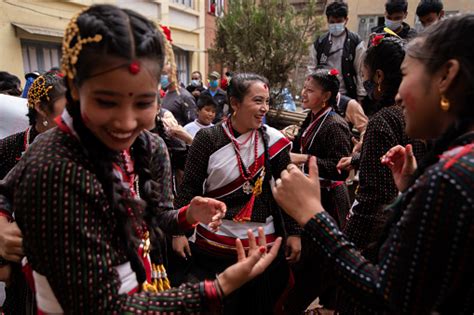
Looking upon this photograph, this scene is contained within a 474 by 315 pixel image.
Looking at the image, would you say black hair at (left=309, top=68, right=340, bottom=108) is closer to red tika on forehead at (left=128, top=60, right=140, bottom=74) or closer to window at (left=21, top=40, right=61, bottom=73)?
red tika on forehead at (left=128, top=60, right=140, bottom=74)

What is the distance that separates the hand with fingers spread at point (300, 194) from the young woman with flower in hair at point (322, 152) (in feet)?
5.18

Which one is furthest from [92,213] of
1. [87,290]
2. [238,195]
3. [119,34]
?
[238,195]

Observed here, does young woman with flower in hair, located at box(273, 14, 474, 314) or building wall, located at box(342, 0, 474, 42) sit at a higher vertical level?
building wall, located at box(342, 0, 474, 42)

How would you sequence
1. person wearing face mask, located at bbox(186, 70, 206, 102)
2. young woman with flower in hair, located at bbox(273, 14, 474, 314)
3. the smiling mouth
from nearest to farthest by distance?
young woman with flower in hair, located at bbox(273, 14, 474, 314), the smiling mouth, person wearing face mask, located at bbox(186, 70, 206, 102)

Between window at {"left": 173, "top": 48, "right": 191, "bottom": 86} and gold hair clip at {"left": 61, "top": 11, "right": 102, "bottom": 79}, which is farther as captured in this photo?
window at {"left": 173, "top": 48, "right": 191, "bottom": 86}

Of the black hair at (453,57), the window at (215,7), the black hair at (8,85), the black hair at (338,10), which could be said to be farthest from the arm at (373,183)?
the window at (215,7)

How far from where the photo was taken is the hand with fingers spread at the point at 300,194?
1.27m

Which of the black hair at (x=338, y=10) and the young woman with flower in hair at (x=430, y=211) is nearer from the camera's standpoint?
the young woman with flower in hair at (x=430, y=211)

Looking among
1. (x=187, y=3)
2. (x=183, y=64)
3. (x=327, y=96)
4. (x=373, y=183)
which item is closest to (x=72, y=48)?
(x=373, y=183)

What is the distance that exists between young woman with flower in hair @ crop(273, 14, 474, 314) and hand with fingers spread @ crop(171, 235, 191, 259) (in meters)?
1.26

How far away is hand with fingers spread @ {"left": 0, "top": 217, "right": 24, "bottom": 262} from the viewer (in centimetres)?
143

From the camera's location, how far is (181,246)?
238 cm

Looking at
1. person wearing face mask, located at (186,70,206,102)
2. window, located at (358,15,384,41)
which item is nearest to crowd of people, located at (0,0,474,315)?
person wearing face mask, located at (186,70,206,102)

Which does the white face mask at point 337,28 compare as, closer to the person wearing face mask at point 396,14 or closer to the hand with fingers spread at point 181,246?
the person wearing face mask at point 396,14
